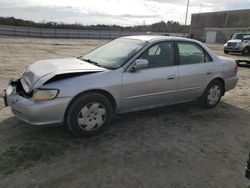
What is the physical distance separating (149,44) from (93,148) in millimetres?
2079

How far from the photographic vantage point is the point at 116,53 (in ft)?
15.6

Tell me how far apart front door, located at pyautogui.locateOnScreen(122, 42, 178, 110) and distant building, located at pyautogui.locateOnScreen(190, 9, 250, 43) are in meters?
39.4

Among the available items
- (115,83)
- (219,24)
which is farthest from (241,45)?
(219,24)

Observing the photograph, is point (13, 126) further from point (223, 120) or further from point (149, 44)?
point (223, 120)

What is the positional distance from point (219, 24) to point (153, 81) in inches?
2231

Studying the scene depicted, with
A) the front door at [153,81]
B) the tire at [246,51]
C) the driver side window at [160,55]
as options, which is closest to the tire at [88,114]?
the front door at [153,81]

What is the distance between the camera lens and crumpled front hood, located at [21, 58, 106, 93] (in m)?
3.91

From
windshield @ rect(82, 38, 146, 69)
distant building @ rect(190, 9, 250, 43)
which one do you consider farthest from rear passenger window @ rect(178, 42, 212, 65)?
distant building @ rect(190, 9, 250, 43)

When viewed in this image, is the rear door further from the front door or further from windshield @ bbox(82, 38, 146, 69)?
windshield @ bbox(82, 38, 146, 69)

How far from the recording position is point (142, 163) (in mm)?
3422

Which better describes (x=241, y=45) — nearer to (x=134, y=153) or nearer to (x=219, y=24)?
(x=134, y=153)

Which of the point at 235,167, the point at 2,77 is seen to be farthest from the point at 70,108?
the point at 2,77

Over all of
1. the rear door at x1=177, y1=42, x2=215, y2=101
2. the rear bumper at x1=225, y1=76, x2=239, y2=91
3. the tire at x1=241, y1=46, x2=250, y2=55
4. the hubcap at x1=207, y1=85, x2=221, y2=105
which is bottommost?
the tire at x1=241, y1=46, x2=250, y2=55

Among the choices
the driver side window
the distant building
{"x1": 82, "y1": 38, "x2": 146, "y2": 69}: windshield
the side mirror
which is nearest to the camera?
the side mirror
